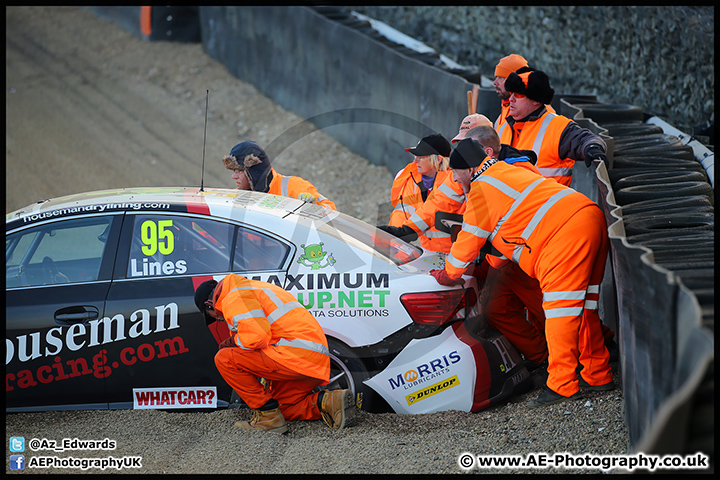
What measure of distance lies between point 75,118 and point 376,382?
11.0 meters

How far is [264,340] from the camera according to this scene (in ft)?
14.6

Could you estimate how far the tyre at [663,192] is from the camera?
4996mm

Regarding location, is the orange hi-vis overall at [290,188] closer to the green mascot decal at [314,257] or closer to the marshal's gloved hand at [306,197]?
the marshal's gloved hand at [306,197]

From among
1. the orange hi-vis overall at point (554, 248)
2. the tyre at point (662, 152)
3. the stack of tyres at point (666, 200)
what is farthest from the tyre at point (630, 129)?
the orange hi-vis overall at point (554, 248)

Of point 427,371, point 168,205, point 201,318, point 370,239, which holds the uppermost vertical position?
point 168,205

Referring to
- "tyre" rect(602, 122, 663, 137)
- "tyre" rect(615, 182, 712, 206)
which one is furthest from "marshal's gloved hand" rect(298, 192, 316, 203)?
"tyre" rect(602, 122, 663, 137)

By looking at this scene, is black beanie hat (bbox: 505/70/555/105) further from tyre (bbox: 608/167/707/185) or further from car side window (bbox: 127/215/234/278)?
car side window (bbox: 127/215/234/278)

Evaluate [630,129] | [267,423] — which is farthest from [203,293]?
[630,129]

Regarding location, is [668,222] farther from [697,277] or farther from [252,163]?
[252,163]

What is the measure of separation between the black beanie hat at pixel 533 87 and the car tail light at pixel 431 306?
1.98m

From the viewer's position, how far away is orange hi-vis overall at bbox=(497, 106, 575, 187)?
548cm

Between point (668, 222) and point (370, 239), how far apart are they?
1969mm

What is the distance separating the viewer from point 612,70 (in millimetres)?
10602

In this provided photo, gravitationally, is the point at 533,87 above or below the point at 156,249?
above
